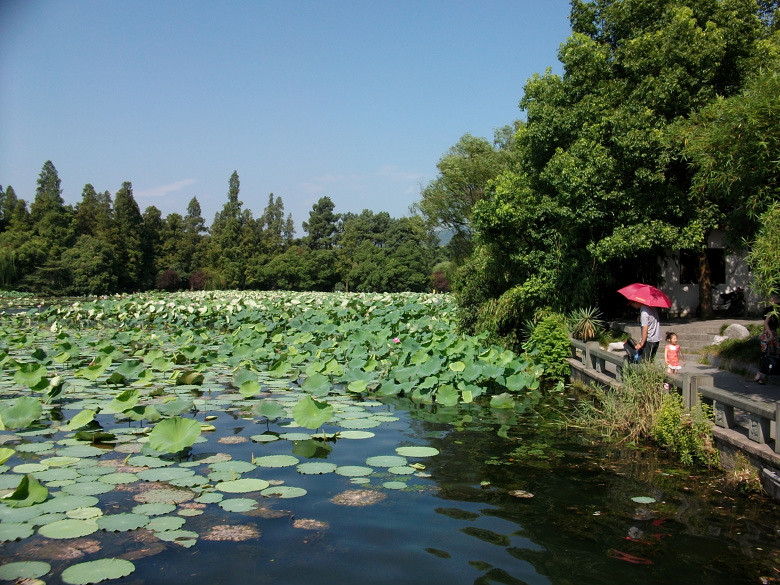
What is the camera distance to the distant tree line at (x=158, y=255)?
3422 centimetres

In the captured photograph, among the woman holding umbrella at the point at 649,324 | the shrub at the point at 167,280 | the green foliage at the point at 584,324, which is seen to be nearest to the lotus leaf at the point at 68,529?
the woman holding umbrella at the point at 649,324

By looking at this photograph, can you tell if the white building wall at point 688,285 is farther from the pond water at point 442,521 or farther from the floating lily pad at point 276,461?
the floating lily pad at point 276,461

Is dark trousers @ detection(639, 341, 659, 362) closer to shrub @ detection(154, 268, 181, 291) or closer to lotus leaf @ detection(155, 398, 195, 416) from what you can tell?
lotus leaf @ detection(155, 398, 195, 416)

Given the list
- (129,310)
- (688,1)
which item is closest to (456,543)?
(688,1)

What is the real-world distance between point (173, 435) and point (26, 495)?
1.14 metres

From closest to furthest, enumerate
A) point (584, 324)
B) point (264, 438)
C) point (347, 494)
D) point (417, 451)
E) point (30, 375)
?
point (347, 494) → point (417, 451) → point (264, 438) → point (30, 375) → point (584, 324)

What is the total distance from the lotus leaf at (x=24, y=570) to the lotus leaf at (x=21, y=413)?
2745mm

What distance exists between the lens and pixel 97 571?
287 centimetres

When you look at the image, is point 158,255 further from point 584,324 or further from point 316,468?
point 316,468

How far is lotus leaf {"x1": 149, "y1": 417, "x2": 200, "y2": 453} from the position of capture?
177 inches

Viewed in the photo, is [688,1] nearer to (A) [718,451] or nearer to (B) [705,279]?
(B) [705,279]

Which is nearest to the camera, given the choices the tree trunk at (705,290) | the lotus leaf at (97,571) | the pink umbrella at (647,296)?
the lotus leaf at (97,571)

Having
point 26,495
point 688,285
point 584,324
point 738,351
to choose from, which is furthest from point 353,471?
point 688,285

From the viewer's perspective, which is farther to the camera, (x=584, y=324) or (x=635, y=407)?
(x=584, y=324)
